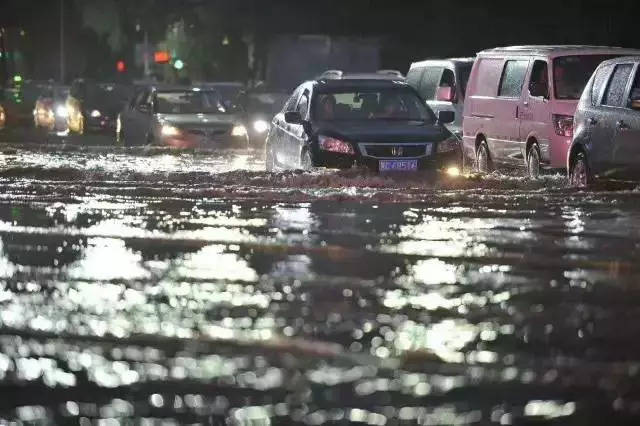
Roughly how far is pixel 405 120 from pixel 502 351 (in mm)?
13670

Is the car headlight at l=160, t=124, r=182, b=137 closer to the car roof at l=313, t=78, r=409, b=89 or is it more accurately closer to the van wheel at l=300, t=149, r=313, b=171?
the car roof at l=313, t=78, r=409, b=89

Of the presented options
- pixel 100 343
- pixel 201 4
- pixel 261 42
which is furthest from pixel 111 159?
pixel 201 4

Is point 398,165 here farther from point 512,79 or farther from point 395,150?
point 512,79

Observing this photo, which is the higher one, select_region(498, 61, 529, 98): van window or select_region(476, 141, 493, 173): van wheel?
select_region(498, 61, 529, 98): van window

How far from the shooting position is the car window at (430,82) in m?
27.6

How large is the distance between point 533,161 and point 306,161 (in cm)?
278

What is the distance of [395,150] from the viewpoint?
2138 cm

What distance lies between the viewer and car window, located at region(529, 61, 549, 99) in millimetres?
22078

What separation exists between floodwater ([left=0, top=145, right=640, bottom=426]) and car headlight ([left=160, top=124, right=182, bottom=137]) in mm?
13284

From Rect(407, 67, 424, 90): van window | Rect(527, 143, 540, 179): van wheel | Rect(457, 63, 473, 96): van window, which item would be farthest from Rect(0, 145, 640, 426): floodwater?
Rect(407, 67, 424, 90): van window

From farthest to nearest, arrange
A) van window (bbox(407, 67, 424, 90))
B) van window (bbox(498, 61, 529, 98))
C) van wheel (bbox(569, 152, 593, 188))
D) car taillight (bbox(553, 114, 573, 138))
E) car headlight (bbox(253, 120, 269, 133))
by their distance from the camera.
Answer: car headlight (bbox(253, 120, 269, 133)) < van window (bbox(407, 67, 424, 90)) < van window (bbox(498, 61, 529, 98)) < car taillight (bbox(553, 114, 573, 138)) < van wheel (bbox(569, 152, 593, 188))

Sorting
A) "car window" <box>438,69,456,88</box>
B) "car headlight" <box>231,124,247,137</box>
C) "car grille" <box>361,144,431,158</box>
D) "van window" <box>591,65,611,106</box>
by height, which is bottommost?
"car headlight" <box>231,124,247,137</box>

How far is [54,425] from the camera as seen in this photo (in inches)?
271

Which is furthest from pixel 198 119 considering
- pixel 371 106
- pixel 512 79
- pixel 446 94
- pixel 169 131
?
pixel 371 106
